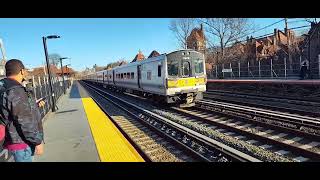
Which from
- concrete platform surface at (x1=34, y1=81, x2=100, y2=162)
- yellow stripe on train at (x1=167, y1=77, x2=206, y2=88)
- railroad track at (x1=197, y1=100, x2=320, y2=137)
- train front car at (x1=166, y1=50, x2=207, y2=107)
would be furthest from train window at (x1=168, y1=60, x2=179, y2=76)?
concrete platform surface at (x1=34, y1=81, x2=100, y2=162)

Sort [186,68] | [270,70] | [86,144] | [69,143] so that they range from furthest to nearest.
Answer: [270,70] → [186,68] → [69,143] → [86,144]

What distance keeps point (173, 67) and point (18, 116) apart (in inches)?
534

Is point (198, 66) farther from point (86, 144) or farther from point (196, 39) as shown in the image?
point (196, 39)

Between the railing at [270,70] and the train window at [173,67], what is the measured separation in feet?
49.1

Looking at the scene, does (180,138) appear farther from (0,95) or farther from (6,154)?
(0,95)

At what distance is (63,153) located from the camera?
8039 millimetres

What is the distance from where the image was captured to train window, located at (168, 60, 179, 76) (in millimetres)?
16984

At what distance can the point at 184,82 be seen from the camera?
672 inches

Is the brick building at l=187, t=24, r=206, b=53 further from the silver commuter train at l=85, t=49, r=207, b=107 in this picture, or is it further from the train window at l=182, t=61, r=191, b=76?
the train window at l=182, t=61, r=191, b=76

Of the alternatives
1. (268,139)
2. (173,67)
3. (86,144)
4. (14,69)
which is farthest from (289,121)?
(14,69)

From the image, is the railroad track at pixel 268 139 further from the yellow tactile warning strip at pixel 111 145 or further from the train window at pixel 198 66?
the train window at pixel 198 66

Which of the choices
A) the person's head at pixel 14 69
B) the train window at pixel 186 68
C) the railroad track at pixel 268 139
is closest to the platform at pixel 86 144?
the railroad track at pixel 268 139

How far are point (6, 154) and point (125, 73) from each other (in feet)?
71.4

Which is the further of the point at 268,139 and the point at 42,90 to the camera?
the point at 42,90
